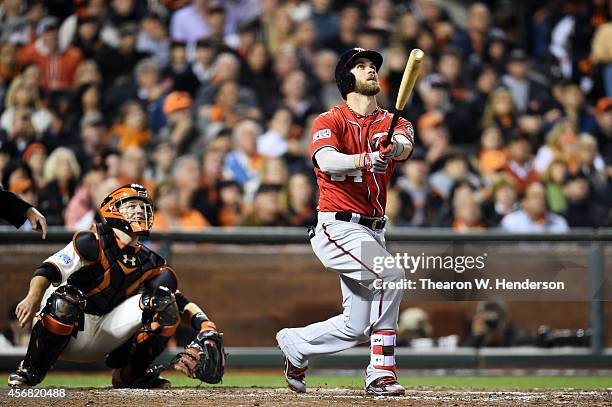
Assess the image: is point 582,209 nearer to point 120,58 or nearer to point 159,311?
point 120,58

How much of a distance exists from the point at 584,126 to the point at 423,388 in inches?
219

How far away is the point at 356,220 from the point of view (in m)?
5.86

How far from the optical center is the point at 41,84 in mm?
11023

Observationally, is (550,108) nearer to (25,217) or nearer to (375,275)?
(375,275)

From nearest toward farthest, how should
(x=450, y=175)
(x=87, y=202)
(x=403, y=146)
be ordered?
1. (x=403, y=146)
2. (x=87, y=202)
3. (x=450, y=175)

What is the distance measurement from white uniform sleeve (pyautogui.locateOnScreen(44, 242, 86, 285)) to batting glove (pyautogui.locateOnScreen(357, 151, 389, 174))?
1.68m

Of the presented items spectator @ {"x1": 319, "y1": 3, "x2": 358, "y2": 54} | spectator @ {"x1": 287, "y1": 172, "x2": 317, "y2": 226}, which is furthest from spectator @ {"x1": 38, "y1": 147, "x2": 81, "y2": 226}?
spectator @ {"x1": 319, "y1": 3, "x2": 358, "y2": 54}

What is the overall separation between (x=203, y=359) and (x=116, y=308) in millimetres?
616

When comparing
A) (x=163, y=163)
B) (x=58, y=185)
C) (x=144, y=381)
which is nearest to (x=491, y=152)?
(x=163, y=163)

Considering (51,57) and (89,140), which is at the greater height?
(51,57)

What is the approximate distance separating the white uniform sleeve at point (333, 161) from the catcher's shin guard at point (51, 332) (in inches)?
60.2

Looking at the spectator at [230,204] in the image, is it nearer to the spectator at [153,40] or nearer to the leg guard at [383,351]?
the spectator at [153,40]

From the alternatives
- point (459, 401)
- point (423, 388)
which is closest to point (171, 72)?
point (423, 388)

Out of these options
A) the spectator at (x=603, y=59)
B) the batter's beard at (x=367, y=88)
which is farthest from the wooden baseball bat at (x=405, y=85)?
the spectator at (x=603, y=59)
